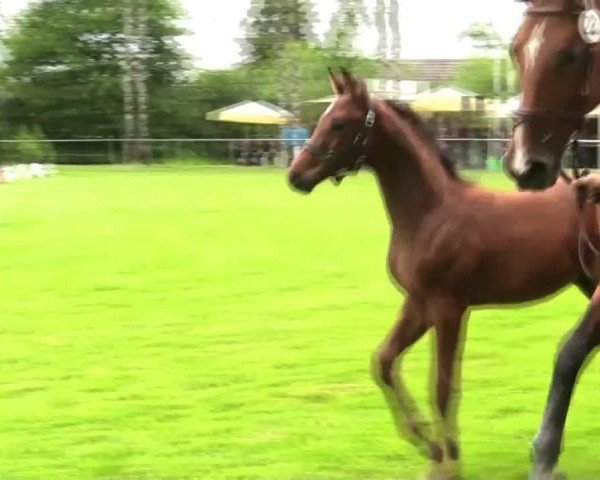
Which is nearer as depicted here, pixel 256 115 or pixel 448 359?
pixel 448 359

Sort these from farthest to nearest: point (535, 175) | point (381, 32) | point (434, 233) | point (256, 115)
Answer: point (381, 32) < point (256, 115) < point (434, 233) < point (535, 175)

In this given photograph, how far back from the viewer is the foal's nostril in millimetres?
3414

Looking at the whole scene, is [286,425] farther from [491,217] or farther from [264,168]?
[264,168]

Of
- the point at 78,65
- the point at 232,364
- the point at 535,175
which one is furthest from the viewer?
the point at 78,65

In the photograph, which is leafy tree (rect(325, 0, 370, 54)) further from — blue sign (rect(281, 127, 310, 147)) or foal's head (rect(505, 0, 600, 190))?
foal's head (rect(505, 0, 600, 190))

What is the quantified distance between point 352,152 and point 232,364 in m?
2.83

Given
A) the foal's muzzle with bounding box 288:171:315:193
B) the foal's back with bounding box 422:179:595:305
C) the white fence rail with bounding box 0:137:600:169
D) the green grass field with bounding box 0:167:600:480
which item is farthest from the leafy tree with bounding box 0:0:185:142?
the foal's back with bounding box 422:179:595:305

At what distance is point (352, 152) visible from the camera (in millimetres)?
4832

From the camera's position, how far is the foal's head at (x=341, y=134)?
4793 millimetres

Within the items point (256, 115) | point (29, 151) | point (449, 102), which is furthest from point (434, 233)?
point (256, 115)

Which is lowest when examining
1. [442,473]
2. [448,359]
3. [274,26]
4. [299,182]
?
[274,26]

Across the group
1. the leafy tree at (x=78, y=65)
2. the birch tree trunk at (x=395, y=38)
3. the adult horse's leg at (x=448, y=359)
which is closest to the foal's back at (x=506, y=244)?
the adult horse's leg at (x=448, y=359)

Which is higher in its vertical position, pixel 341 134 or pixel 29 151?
pixel 341 134

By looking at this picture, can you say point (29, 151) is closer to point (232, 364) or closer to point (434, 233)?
point (232, 364)
